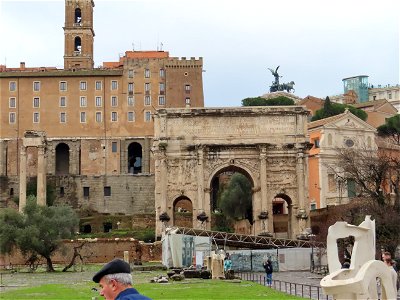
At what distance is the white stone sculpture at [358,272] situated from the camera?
8742mm

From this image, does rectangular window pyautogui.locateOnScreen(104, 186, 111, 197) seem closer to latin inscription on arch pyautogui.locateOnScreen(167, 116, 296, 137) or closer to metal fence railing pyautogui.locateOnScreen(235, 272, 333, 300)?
latin inscription on arch pyautogui.locateOnScreen(167, 116, 296, 137)

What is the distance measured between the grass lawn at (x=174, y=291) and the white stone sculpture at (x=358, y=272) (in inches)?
549

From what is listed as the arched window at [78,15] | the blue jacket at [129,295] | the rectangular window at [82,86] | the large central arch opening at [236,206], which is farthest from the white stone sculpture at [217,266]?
the arched window at [78,15]

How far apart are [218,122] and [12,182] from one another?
3856 centimetres

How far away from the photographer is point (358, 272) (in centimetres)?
900

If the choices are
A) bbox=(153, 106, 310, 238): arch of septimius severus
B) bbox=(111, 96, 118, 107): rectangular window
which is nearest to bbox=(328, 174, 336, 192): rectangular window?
bbox=(153, 106, 310, 238): arch of septimius severus

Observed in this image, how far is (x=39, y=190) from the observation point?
73625 mm

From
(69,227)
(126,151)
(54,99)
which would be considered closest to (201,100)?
(126,151)

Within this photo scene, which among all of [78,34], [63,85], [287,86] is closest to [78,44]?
[78,34]

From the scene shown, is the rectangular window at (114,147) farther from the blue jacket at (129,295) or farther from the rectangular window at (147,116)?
the blue jacket at (129,295)

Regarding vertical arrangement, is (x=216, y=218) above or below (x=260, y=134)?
below

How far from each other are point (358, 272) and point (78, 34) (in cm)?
9267

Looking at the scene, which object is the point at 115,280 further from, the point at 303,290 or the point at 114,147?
the point at 114,147

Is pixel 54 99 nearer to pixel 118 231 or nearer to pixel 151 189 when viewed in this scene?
pixel 151 189
